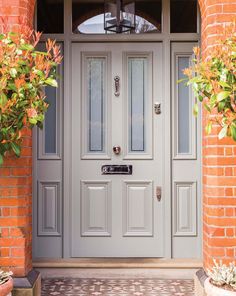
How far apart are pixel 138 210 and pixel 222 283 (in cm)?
169

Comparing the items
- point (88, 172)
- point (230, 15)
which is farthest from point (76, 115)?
point (230, 15)

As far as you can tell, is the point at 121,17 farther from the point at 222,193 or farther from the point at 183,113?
the point at 222,193

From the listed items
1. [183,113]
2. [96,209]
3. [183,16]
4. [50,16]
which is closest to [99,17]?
[50,16]

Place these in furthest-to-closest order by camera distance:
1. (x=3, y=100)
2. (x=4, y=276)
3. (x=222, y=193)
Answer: (x=222, y=193) < (x=4, y=276) < (x=3, y=100)

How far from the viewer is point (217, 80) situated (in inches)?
129

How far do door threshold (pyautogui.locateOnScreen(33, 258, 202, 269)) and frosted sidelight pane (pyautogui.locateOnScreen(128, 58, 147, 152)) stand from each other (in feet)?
3.79

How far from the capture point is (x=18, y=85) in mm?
3330

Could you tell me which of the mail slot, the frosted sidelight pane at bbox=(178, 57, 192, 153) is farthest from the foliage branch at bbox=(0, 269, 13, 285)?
the frosted sidelight pane at bbox=(178, 57, 192, 153)

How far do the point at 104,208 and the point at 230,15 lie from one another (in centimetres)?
222

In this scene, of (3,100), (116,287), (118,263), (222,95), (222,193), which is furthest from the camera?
(118,263)

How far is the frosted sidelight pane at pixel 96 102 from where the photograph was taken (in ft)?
17.0

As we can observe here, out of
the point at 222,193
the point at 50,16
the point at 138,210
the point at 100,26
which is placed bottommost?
the point at 138,210

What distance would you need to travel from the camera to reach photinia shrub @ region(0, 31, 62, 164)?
3.37 meters

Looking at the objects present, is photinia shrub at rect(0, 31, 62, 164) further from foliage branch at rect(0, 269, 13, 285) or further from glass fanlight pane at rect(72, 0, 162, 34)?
glass fanlight pane at rect(72, 0, 162, 34)
